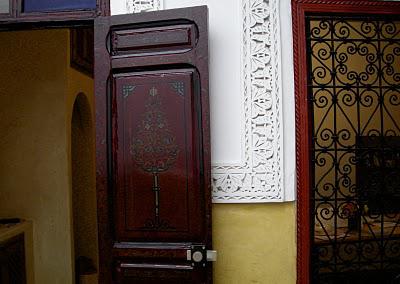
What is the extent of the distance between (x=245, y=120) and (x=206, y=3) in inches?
26.3

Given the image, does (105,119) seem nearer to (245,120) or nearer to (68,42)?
(245,120)

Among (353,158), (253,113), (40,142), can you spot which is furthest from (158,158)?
(40,142)

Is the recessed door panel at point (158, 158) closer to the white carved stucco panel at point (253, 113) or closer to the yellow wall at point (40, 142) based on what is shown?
the white carved stucco panel at point (253, 113)

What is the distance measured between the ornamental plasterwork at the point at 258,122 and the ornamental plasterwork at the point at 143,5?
0.5 inches

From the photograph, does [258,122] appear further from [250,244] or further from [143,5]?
[143,5]

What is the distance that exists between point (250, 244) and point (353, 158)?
0.77 metres

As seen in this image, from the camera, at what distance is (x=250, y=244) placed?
2.33 meters

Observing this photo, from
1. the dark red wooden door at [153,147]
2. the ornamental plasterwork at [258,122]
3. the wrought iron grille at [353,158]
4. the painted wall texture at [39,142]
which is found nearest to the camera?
the dark red wooden door at [153,147]

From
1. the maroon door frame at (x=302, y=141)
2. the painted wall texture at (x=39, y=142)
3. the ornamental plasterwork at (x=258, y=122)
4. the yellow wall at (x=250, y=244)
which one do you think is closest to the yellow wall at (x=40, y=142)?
the painted wall texture at (x=39, y=142)

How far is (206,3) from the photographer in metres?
2.34

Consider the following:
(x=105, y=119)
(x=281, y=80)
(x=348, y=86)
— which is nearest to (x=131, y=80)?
(x=105, y=119)

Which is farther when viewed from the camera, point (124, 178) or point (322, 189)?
point (322, 189)

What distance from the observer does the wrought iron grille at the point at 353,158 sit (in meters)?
2.43

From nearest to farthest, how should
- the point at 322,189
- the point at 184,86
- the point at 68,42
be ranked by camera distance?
1. the point at 184,86
2. the point at 322,189
3. the point at 68,42
